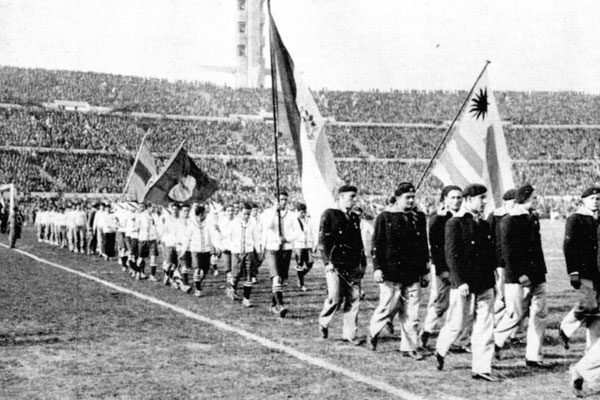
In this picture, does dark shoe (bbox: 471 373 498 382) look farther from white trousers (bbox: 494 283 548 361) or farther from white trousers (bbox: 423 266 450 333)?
white trousers (bbox: 423 266 450 333)

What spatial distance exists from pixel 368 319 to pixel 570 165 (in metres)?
49.5

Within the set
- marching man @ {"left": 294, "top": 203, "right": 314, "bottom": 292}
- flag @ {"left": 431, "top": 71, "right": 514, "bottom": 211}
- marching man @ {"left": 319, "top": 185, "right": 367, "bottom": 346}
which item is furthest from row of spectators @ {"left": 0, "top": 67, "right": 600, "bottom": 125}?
marching man @ {"left": 319, "top": 185, "right": 367, "bottom": 346}

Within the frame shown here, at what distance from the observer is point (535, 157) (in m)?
58.0

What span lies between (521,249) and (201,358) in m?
3.30

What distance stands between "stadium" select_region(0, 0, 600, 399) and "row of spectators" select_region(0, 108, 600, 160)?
0.50 feet

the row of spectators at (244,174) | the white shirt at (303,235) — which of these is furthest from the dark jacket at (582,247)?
the row of spectators at (244,174)

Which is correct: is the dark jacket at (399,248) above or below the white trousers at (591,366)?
above

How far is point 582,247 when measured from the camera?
744 centimetres

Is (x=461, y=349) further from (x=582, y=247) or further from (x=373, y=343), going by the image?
(x=582, y=247)

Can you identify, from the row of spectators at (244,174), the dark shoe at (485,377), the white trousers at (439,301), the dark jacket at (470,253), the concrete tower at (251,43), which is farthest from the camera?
the concrete tower at (251,43)

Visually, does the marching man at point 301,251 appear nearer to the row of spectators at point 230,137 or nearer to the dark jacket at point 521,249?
the dark jacket at point 521,249

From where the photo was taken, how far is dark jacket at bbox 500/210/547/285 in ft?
25.3

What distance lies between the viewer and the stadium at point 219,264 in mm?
6957

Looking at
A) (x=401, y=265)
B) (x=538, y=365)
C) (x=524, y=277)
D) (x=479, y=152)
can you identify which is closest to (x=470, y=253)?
(x=524, y=277)
